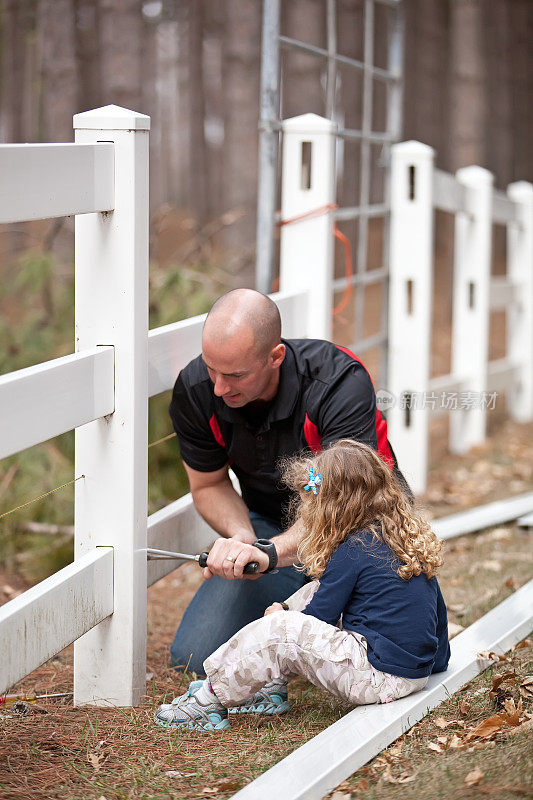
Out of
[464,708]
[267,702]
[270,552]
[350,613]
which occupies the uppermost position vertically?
[270,552]

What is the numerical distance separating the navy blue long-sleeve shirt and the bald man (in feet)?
0.98

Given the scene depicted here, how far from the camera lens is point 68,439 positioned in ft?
17.9

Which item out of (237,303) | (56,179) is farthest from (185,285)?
(56,179)

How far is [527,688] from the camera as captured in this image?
275 centimetres

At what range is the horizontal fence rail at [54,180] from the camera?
90.5 inches

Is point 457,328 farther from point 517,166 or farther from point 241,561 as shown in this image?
point 517,166

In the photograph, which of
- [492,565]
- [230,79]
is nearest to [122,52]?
[230,79]

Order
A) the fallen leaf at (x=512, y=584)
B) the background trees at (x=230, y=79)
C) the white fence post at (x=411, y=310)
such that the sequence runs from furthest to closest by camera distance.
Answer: the background trees at (x=230, y=79) → the white fence post at (x=411, y=310) → the fallen leaf at (x=512, y=584)

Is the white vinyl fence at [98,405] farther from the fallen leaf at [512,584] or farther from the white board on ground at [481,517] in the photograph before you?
the white board on ground at [481,517]

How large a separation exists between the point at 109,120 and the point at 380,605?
1.56 metres

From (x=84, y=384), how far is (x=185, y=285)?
3.29 meters

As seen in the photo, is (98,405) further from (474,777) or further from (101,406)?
(474,777)

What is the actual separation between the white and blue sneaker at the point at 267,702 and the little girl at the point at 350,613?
0.45 feet

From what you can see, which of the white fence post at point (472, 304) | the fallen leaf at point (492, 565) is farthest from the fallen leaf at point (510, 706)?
the white fence post at point (472, 304)
